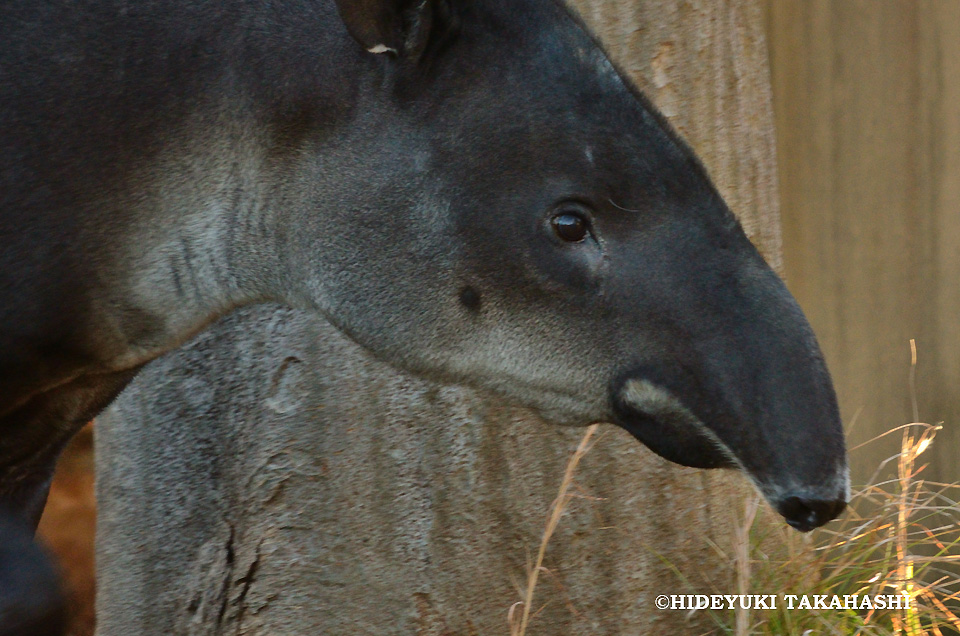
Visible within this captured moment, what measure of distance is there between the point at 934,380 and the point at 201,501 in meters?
3.09

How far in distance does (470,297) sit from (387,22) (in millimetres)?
597

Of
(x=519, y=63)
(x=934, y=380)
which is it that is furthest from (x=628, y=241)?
(x=934, y=380)

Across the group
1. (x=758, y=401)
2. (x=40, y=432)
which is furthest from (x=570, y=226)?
(x=40, y=432)

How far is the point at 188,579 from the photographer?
3326 mm

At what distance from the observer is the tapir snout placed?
6.88 ft

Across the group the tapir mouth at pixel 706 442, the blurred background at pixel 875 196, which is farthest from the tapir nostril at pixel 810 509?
the blurred background at pixel 875 196

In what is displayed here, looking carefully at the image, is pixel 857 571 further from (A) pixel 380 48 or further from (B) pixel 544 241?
(A) pixel 380 48

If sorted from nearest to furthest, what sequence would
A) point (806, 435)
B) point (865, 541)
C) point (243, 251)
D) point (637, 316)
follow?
point (806, 435) → point (637, 316) → point (243, 251) → point (865, 541)

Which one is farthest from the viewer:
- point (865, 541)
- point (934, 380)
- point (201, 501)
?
point (934, 380)

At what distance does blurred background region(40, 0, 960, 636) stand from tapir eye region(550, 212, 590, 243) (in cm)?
292

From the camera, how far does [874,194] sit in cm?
486

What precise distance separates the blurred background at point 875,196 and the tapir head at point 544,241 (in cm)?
275

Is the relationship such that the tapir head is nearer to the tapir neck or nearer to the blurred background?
the tapir neck

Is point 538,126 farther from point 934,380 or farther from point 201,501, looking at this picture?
point 934,380
